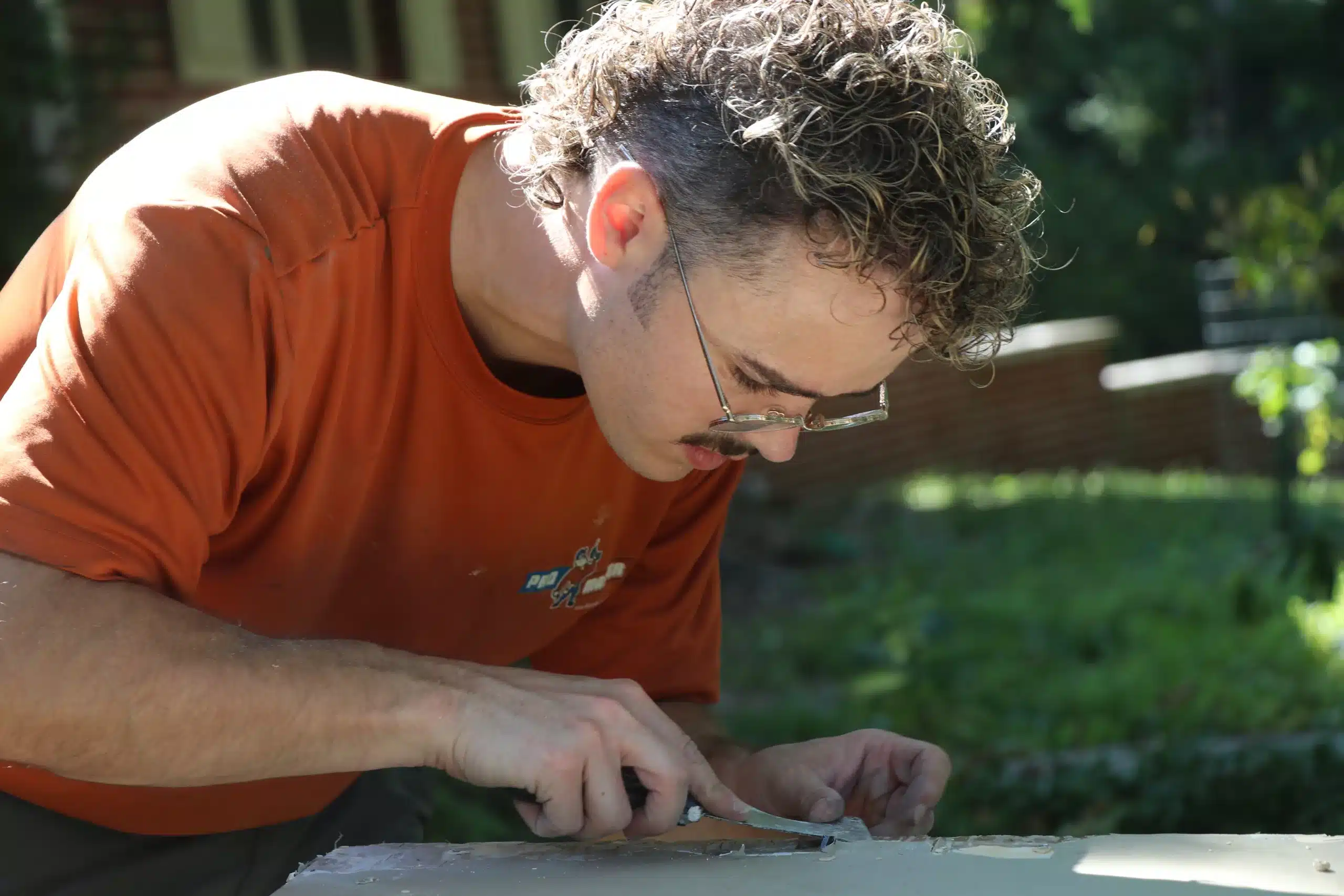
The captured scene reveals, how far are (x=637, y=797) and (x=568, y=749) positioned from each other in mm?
156

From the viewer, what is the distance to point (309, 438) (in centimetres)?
168

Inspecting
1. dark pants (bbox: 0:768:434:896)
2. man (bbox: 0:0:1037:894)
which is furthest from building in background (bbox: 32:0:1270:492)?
dark pants (bbox: 0:768:434:896)

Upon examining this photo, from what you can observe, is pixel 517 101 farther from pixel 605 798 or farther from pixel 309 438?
pixel 605 798

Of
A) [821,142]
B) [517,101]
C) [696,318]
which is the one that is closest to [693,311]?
[696,318]

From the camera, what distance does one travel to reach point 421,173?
1706 millimetres

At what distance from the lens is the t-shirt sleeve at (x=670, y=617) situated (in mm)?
2121

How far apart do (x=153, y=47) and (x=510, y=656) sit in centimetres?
444

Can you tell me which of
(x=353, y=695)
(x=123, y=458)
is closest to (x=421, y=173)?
(x=123, y=458)

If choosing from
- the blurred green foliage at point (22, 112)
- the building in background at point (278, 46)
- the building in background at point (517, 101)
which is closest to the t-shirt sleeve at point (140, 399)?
the building in background at point (517, 101)

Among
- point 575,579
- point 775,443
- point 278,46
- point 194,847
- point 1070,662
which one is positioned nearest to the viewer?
point 775,443

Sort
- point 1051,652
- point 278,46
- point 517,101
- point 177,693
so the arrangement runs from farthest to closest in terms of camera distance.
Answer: point 517,101
point 278,46
point 1051,652
point 177,693

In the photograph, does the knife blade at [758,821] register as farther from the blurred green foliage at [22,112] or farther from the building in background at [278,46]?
the building in background at [278,46]

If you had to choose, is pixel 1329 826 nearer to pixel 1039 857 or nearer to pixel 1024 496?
pixel 1039 857

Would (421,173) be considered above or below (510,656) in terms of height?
above
